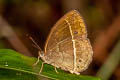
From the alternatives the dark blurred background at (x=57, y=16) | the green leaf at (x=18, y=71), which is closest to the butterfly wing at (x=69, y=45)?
the green leaf at (x=18, y=71)

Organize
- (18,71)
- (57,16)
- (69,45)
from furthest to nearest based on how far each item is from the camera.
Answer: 1. (57,16)
2. (69,45)
3. (18,71)

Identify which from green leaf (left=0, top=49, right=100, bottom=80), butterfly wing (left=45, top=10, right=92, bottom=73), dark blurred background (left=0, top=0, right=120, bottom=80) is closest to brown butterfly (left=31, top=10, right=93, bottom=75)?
butterfly wing (left=45, top=10, right=92, bottom=73)

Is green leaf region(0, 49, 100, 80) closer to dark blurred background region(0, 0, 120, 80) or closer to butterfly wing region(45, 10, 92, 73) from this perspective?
butterfly wing region(45, 10, 92, 73)

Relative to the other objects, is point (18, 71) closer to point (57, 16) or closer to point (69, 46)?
point (69, 46)

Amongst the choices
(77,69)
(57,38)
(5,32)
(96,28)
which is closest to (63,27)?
(57,38)

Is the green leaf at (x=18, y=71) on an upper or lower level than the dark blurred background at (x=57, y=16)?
lower

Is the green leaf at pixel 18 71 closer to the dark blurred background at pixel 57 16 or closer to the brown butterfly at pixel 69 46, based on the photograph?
the brown butterfly at pixel 69 46

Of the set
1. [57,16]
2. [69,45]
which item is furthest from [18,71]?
[57,16]
